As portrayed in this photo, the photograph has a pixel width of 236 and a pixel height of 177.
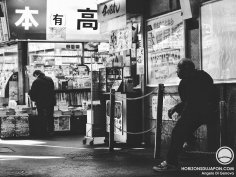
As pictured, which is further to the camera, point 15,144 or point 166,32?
point 15,144

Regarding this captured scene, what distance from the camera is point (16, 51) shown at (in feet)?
56.0

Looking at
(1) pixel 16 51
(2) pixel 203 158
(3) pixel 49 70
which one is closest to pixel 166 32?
(2) pixel 203 158

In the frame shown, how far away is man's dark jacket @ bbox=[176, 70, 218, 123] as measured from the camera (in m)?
8.02

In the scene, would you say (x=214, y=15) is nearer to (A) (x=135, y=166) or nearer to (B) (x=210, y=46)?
(B) (x=210, y=46)

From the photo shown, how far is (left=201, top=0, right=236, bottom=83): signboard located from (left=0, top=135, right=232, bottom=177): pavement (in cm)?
173

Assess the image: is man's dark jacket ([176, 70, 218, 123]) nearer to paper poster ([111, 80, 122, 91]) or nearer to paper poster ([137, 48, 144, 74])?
paper poster ([137, 48, 144, 74])

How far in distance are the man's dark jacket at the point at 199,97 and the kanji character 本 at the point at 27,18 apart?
7.44 metres

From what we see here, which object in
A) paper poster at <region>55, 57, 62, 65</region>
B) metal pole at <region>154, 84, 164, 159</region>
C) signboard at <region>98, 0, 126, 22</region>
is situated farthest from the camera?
paper poster at <region>55, 57, 62, 65</region>

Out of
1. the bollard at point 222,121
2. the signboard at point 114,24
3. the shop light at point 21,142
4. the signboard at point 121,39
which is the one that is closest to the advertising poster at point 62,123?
the shop light at point 21,142

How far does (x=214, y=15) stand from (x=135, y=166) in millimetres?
3427

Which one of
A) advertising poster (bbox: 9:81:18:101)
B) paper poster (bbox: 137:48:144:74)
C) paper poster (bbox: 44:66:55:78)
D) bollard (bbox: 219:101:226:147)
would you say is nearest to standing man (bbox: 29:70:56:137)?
paper poster (bbox: 44:66:55:78)

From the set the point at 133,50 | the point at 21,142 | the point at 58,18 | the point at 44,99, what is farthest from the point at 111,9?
the point at 21,142

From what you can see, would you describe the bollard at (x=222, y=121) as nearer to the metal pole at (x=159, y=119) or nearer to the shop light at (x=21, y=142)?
the metal pole at (x=159, y=119)

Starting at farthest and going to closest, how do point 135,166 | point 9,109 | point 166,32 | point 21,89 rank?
point 21,89 → point 9,109 → point 166,32 → point 135,166
